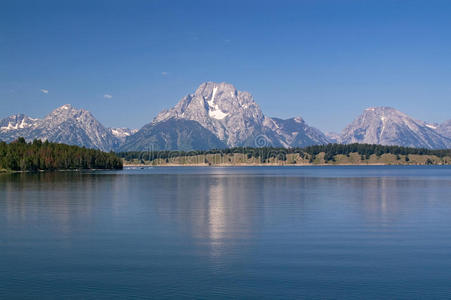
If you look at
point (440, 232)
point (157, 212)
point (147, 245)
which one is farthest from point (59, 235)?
point (440, 232)

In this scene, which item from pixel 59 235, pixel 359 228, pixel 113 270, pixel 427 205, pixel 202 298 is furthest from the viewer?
pixel 427 205

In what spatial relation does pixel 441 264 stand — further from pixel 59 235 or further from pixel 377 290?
pixel 59 235

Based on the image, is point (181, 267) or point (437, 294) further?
point (181, 267)

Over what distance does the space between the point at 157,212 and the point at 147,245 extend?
2986cm

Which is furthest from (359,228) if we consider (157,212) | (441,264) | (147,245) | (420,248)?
(157,212)

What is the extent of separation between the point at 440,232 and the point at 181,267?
33642 mm

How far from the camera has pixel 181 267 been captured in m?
38.4

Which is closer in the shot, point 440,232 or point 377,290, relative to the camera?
point 377,290

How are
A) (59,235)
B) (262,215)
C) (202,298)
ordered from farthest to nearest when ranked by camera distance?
(262,215) < (59,235) < (202,298)

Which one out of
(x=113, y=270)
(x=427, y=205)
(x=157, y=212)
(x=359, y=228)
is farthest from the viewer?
(x=427, y=205)

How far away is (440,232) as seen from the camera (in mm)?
56344

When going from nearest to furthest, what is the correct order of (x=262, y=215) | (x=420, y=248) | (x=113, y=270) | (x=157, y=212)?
(x=113, y=270)
(x=420, y=248)
(x=262, y=215)
(x=157, y=212)

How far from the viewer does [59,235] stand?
177 feet

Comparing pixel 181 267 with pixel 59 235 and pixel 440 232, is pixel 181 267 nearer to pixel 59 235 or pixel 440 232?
pixel 59 235
